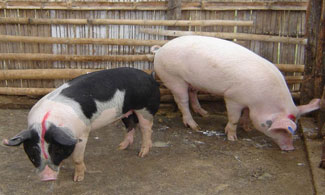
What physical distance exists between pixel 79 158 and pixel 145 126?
93cm

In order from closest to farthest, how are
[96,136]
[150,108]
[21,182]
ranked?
[21,182], [150,108], [96,136]

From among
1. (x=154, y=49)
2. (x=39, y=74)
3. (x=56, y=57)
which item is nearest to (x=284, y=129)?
(x=154, y=49)

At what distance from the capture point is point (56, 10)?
551 cm

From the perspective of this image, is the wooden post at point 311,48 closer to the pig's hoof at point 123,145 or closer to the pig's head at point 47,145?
the pig's hoof at point 123,145

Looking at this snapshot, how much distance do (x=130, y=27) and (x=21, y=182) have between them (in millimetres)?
3148

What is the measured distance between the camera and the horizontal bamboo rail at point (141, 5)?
538 cm

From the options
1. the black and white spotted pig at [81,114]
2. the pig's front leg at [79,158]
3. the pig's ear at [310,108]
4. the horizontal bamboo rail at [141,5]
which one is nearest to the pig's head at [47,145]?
the black and white spotted pig at [81,114]

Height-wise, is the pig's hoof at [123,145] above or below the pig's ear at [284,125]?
below

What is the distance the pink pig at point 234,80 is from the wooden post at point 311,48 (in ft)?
2.47

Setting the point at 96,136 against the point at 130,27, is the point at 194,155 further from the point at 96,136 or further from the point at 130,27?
the point at 130,27

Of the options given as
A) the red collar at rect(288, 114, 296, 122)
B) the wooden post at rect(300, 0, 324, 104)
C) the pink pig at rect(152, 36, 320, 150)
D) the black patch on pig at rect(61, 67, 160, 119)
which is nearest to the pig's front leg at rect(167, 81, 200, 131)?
the pink pig at rect(152, 36, 320, 150)

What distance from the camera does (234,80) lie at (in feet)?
A: 14.1

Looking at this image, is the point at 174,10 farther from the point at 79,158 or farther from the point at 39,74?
the point at 79,158

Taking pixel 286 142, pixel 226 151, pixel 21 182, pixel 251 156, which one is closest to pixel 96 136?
pixel 21 182
